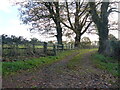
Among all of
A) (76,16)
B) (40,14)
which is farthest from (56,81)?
(76,16)

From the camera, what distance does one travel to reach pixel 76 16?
69.8 feet

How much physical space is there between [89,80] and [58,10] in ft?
45.9

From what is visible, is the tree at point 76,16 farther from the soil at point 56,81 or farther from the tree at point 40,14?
the soil at point 56,81

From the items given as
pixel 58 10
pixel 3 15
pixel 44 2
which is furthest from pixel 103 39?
pixel 3 15

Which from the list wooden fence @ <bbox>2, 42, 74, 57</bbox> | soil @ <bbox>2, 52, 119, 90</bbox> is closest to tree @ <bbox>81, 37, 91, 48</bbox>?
wooden fence @ <bbox>2, 42, 74, 57</bbox>

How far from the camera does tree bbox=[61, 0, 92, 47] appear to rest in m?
20.0

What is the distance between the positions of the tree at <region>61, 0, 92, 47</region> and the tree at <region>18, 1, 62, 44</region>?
4.15 feet

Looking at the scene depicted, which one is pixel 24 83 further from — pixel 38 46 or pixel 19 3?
pixel 19 3

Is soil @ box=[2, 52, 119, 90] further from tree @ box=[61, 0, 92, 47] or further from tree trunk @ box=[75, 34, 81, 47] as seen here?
tree trunk @ box=[75, 34, 81, 47]

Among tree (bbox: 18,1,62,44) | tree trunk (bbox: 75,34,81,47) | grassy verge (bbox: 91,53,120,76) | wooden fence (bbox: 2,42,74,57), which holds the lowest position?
grassy verge (bbox: 91,53,120,76)

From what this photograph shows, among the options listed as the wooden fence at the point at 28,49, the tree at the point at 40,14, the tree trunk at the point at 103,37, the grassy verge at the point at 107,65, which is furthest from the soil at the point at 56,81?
the tree at the point at 40,14

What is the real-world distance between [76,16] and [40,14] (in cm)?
554

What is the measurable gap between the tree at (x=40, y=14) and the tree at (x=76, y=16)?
49.8 inches

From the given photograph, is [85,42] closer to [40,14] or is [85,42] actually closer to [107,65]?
[40,14]
